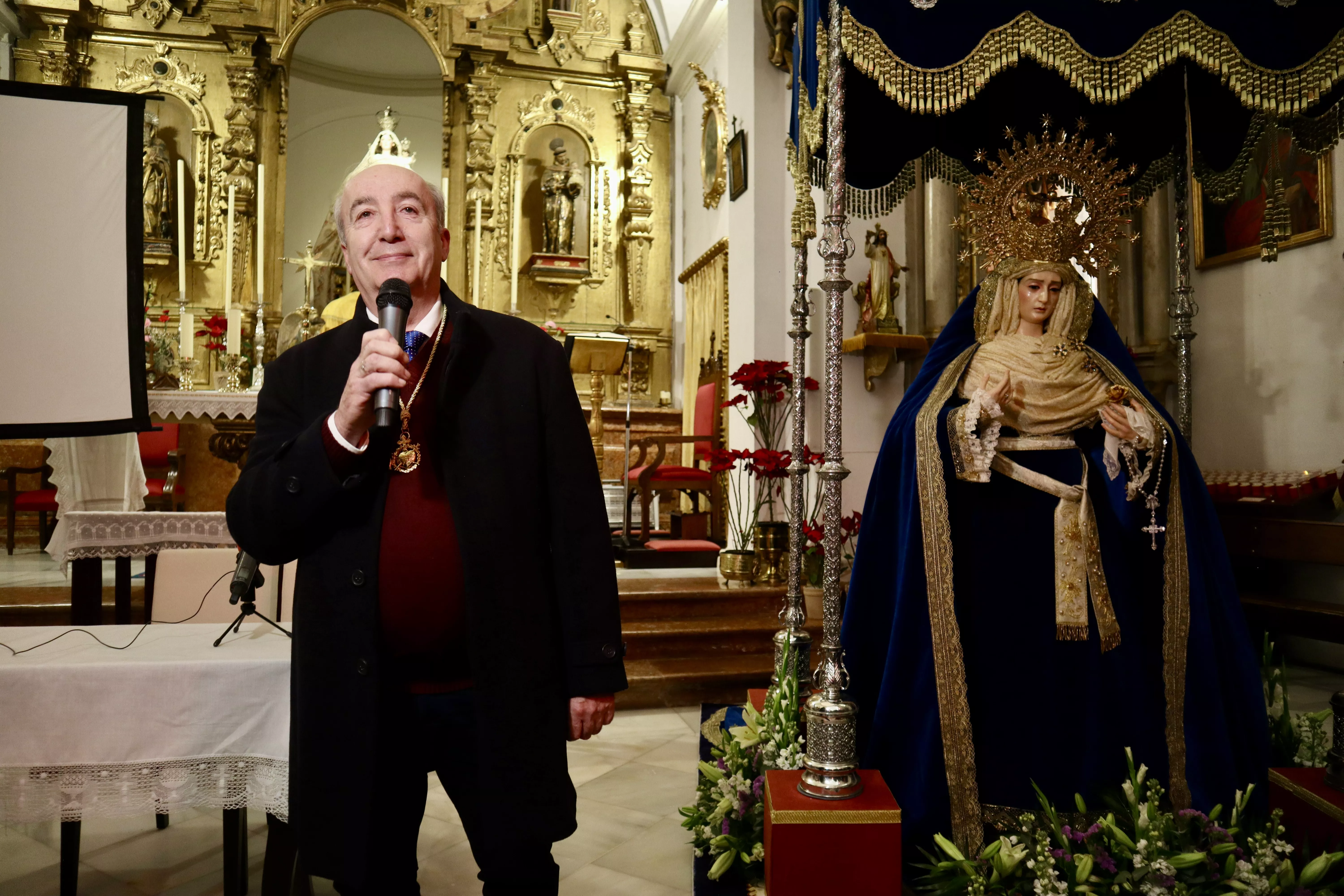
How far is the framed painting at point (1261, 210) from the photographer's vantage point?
458cm

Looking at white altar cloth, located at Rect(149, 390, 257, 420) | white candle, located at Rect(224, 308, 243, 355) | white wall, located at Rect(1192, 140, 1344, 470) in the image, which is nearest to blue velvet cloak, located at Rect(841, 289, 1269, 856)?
white wall, located at Rect(1192, 140, 1344, 470)

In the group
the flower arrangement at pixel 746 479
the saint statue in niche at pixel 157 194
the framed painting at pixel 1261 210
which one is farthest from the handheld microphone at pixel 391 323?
the saint statue in niche at pixel 157 194

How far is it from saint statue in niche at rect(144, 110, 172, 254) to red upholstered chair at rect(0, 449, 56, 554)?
2154 millimetres

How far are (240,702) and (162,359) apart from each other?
5.73m

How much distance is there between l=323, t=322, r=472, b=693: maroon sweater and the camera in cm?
147

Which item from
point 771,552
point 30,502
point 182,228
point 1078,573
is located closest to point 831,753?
point 1078,573

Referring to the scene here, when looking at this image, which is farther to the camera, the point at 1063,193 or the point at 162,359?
the point at 162,359

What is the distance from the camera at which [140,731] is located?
210 centimetres

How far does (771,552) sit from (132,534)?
323cm

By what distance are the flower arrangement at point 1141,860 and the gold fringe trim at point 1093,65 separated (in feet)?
6.28

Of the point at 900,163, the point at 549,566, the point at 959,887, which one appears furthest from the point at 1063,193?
the point at 549,566

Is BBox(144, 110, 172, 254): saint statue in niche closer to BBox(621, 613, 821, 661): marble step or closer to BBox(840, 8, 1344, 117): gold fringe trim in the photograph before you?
BBox(621, 613, 821, 661): marble step

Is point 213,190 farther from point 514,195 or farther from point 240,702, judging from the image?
point 240,702

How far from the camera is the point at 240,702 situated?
7.06ft
